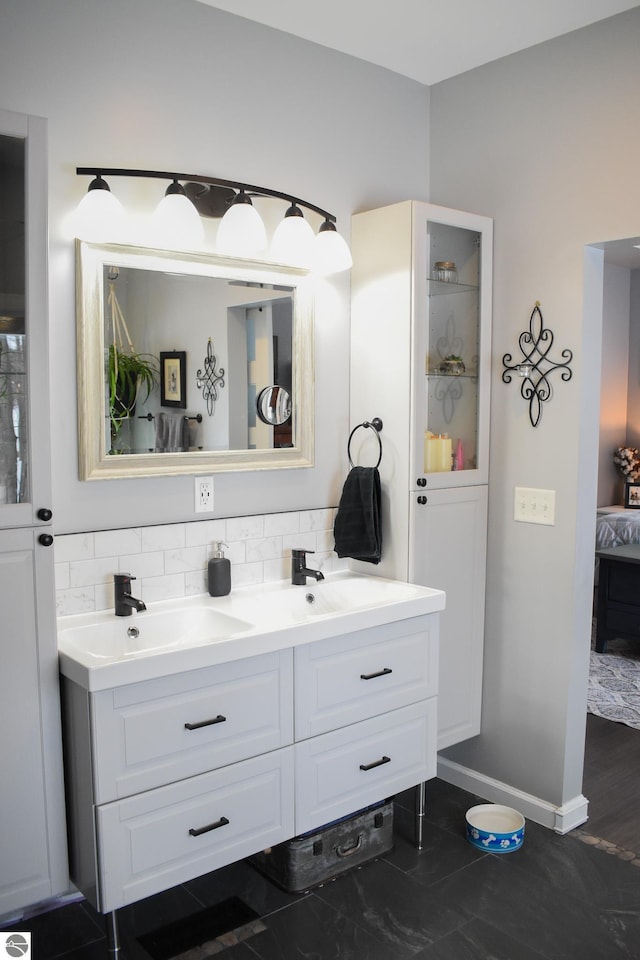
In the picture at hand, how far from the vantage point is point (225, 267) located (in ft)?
8.93

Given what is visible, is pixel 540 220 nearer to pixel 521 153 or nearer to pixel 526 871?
pixel 521 153

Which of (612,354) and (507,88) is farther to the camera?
(612,354)

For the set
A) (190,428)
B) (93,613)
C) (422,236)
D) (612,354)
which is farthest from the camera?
(612,354)

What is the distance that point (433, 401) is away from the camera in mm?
3039

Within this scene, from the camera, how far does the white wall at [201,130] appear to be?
7.76 ft

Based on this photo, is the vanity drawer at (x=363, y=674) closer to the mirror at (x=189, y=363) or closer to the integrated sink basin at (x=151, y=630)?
the integrated sink basin at (x=151, y=630)

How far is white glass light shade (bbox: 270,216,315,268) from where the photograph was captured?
2.76 metres

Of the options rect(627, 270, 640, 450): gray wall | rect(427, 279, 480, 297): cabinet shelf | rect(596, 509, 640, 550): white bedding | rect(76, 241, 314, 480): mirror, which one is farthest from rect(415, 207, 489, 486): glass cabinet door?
rect(627, 270, 640, 450): gray wall

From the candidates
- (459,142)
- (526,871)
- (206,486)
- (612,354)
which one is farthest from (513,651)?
(612,354)

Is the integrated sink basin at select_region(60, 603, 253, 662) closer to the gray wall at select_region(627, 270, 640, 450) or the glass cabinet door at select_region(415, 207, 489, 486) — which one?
the glass cabinet door at select_region(415, 207, 489, 486)

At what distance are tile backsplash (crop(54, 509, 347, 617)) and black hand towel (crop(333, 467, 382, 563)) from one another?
0.35 ft

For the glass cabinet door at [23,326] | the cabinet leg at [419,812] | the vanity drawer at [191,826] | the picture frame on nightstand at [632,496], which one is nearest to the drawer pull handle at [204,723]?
the vanity drawer at [191,826]

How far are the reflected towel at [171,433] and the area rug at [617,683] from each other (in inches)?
102

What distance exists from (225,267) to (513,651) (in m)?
1.78
